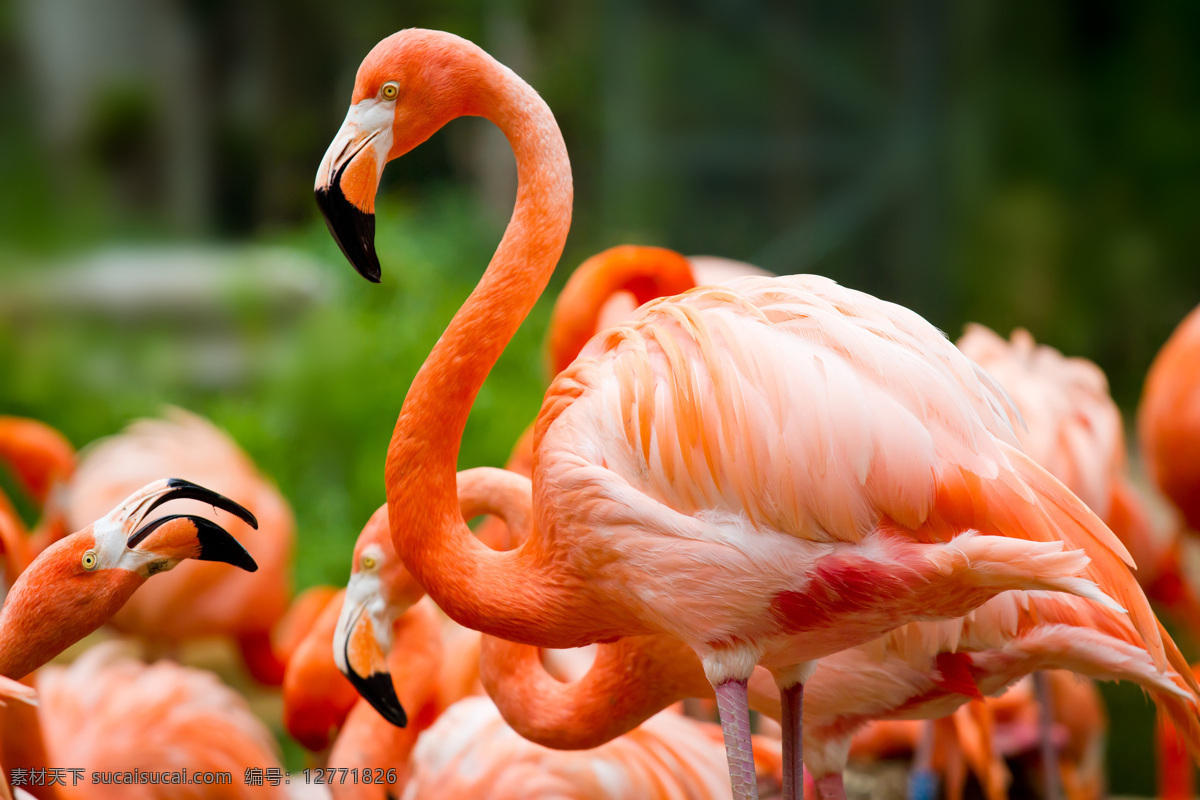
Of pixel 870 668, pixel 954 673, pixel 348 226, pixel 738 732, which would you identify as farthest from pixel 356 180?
pixel 954 673

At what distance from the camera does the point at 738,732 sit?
1.49 m

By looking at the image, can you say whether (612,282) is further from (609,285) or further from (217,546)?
(217,546)

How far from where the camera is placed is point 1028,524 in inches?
55.9

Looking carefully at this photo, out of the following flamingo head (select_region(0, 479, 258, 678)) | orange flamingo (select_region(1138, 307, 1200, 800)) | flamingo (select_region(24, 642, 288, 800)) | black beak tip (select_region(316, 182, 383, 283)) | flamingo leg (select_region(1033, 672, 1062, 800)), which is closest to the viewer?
black beak tip (select_region(316, 182, 383, 283))

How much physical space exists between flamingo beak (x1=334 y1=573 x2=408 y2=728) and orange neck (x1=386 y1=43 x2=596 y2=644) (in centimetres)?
39

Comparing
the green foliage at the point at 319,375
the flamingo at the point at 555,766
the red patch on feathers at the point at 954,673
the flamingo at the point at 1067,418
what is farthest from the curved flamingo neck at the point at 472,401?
the green foliage at the point at 319,375

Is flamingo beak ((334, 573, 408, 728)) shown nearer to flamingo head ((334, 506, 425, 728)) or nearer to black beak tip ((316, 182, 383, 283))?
flamingo head ((334, 506, 425, 728))

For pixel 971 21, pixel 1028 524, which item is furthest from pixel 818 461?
pixel 971 21

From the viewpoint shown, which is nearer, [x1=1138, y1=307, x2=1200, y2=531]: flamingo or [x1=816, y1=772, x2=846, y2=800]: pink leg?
[x1=816, y1=772, x2=846, y2=800]: pink leg

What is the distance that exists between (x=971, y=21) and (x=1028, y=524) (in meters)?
7.77

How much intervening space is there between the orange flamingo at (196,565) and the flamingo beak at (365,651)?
159cm

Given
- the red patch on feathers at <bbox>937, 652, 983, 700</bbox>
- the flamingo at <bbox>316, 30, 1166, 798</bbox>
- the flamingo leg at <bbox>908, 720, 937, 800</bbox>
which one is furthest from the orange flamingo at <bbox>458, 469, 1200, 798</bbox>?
the flamingo leg at <bbox>908, 720, 937, 800</bbox>

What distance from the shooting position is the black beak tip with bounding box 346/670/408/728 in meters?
1.91

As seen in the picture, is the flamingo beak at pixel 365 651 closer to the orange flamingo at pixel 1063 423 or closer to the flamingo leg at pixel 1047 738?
the orange flamingo at pixel 1063 423
